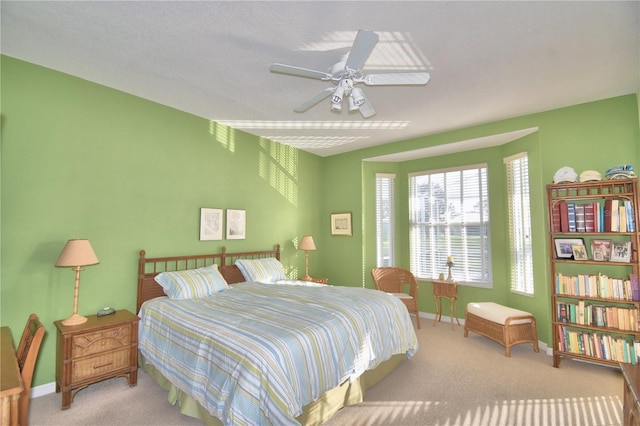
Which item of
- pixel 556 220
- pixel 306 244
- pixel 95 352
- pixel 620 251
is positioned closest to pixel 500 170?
pixel 556 220

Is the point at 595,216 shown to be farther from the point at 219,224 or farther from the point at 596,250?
the point at 219,224

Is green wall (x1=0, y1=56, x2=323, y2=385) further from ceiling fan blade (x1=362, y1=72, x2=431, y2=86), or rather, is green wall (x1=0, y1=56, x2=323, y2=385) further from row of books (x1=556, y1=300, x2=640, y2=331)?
row of books (x1=556, y1=300, x2=640, y2=331)

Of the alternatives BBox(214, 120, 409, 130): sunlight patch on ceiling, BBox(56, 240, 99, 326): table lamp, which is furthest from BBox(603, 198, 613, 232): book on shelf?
BBox(56, 240, 99, 326): table lamp

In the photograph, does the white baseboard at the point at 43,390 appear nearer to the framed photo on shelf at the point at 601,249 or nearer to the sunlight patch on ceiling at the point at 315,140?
the sunlight patch on ceiling at the point at 315,140

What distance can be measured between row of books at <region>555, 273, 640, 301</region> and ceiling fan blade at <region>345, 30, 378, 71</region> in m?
3.43

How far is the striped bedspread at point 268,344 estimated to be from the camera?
192cm

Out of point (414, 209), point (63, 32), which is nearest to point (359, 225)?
point (414, 209)

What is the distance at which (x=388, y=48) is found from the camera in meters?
2.55

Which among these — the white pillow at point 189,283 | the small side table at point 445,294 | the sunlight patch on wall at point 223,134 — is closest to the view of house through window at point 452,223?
the small side table at point 445,294

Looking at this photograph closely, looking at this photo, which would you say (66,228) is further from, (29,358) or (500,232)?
(500,232)

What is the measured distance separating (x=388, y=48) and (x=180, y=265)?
3.50 m

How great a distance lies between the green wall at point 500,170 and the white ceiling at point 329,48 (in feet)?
0.91

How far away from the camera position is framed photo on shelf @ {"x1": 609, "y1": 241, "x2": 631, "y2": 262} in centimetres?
316

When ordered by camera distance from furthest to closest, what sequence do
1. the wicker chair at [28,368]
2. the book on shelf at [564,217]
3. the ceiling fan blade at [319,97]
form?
the book on shelf at [564,217], the ceiling fan blade at [319,97], the wicker chair at [28,368]
